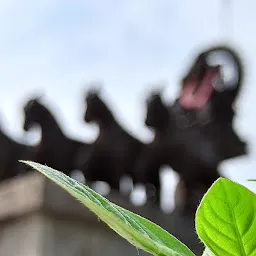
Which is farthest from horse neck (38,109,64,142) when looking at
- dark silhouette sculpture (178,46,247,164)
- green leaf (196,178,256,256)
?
green leaf (196,178,256,256)

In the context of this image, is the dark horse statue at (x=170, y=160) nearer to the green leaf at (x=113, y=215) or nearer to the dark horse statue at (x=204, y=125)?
the dark horse statue at (x=204, y=125)

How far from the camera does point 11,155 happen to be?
1505 mm

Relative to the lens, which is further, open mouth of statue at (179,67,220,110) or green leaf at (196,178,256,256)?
open mouth of statue at (179,67,220,110)

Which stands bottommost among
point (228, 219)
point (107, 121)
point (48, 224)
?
point (48, 224)

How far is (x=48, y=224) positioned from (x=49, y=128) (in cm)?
35

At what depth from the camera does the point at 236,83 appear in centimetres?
171

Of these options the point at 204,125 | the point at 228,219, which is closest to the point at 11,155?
the point at 204,125

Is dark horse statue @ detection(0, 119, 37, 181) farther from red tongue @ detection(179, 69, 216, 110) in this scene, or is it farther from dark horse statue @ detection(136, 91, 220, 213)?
red tongue @ detection(179, 69, 216, 110)

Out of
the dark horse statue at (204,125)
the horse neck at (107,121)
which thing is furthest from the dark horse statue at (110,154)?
the dark horse statue at (204,125)

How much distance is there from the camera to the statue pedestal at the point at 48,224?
3.95ft

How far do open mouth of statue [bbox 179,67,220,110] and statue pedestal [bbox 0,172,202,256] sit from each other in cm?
38

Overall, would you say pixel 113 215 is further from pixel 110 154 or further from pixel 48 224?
pixel 110 154

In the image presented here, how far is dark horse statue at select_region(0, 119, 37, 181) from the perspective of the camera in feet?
4.92

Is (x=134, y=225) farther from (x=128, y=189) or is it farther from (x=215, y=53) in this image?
(x=215, y=53)
